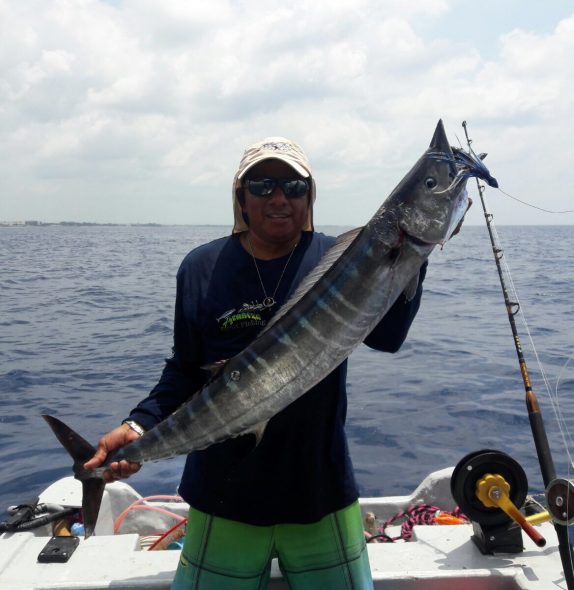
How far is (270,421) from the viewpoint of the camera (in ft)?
9.36

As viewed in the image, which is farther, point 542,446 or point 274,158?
point 542,446

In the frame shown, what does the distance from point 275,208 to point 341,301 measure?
1.93ft

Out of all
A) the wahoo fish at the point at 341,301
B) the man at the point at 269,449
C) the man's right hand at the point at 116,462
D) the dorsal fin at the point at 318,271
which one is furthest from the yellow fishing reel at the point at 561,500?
the man's right hand at the point at 116,462

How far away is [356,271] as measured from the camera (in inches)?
102

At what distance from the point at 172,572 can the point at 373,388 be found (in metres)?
Result: 7.00

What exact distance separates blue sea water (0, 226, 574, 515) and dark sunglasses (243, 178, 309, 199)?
269cm

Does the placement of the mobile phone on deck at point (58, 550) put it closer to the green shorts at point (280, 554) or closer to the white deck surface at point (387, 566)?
the white deck surface at point (387, 566)

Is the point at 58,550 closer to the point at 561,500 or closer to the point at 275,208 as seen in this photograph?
the point at 275,208

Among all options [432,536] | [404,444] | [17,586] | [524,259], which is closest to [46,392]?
[404,444]

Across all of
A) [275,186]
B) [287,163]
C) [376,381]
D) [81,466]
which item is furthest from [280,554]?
[376,381]

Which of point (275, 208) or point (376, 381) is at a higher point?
point (275, 208)

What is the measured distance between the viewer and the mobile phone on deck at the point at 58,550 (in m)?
3.67

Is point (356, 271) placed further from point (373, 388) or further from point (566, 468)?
point (373, 388)

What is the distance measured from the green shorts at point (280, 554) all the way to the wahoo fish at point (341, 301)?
47cm
